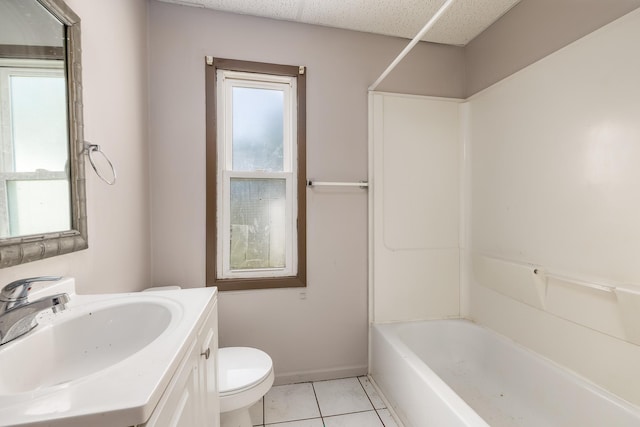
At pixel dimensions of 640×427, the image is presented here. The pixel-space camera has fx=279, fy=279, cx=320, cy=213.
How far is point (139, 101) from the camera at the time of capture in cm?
160

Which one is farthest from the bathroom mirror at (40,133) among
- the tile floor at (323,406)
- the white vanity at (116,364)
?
the tile floor at (323,406)

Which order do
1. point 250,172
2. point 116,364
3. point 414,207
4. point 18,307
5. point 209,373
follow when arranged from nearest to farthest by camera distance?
1. point 116,364
2. point 18,307
3. point 209,373
4. point 250,172
5. point 414,207

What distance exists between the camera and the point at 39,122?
882 mm

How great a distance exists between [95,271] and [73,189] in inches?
14.6

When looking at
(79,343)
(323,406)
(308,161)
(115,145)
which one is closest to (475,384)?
(323,406)

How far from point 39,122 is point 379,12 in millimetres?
1855

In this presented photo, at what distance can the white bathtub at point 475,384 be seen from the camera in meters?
1.25

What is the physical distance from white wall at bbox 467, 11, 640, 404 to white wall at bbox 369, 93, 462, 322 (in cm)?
24

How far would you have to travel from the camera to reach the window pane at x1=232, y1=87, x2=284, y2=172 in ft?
6.31

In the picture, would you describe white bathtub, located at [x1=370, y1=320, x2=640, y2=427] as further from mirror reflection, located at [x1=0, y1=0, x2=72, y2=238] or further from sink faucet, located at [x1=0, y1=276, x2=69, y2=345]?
mirror reflection, located at [x1=0, y1=0, x2=72, y2=238]

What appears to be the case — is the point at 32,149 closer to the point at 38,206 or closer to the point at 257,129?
the point at 38,206

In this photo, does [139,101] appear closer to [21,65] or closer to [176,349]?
[21,65]

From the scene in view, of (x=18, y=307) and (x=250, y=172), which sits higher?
(x=250, y=172)

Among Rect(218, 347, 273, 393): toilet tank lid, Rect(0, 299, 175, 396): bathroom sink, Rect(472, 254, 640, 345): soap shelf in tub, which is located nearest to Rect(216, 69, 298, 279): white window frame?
Rect(218, 347, 273, 393): toilet tank lid
